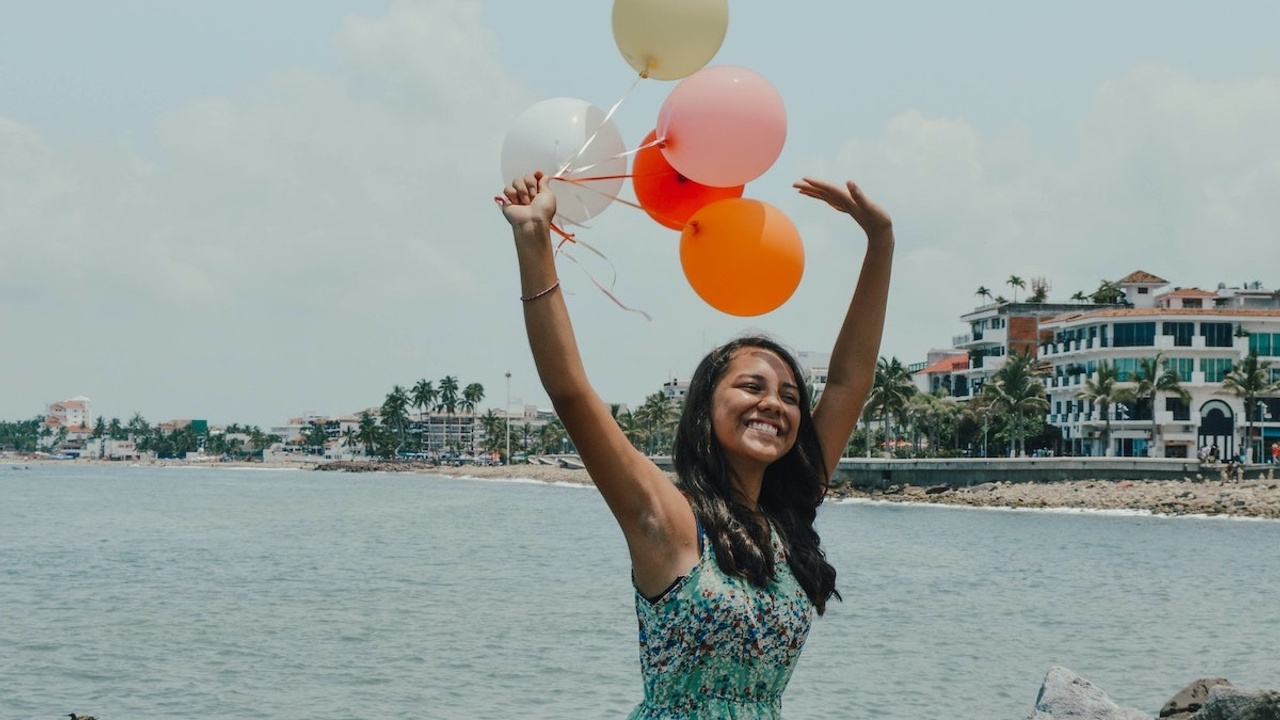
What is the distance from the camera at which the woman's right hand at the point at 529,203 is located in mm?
2535

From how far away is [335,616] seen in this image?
24.2 m

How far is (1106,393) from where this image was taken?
70938 mm

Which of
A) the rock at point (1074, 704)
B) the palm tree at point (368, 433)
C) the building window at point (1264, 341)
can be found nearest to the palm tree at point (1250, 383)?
the building window at point (1264, 341)

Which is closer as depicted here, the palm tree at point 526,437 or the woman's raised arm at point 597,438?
the woman's raised arm at point 597,438

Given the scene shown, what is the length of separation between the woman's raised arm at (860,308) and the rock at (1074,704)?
28.1 ft

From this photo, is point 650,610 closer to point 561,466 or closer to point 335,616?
point 335,616

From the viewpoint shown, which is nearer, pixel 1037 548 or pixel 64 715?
pixel 64 715

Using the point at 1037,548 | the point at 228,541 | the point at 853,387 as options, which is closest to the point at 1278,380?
the point at 1037,548

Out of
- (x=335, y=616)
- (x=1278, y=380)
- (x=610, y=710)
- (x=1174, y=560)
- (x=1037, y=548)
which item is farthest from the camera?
(x=1278, y=380)

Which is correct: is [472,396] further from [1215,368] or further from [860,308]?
[860,308]

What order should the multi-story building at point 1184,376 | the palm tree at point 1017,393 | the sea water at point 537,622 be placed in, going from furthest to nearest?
1. the palm tree at point 1017,393
2. the multi-story building at point 1184,376
3. the sea water at point 537,622

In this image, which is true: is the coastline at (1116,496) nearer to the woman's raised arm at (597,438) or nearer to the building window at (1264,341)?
the building window at (1264,341)

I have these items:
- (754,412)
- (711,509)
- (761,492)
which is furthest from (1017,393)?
(711,509)

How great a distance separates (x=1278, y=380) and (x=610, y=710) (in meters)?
62.3
